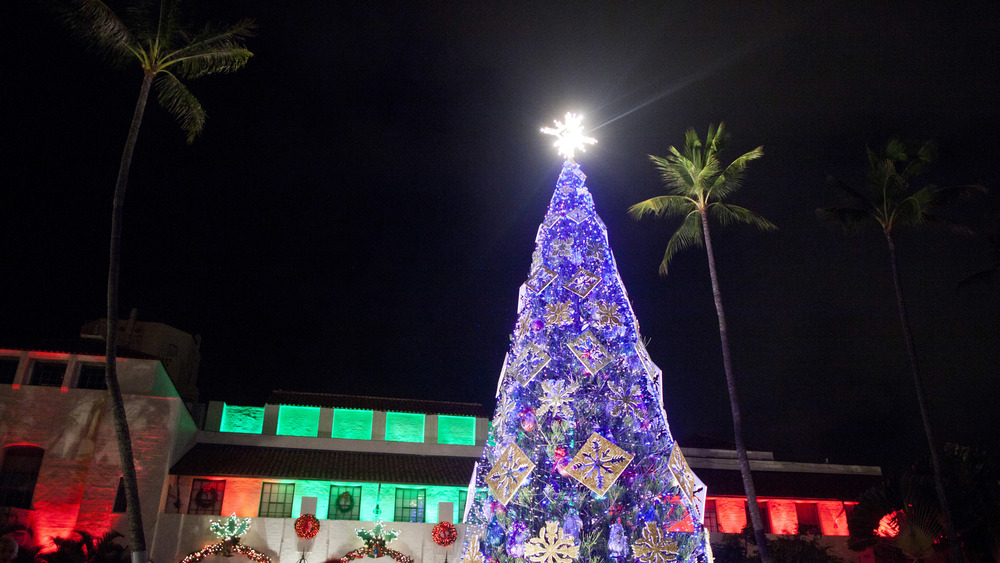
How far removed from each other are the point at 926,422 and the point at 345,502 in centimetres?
2081

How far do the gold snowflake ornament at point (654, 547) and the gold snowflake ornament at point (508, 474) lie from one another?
2190mm

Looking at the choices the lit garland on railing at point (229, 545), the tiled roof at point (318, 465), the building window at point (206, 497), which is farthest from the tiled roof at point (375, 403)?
the lit garland on railing at point (229, 545)

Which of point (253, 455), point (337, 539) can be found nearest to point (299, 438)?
point (253, 455)

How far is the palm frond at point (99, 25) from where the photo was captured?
16359 millimetres

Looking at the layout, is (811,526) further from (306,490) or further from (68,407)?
(68,407)

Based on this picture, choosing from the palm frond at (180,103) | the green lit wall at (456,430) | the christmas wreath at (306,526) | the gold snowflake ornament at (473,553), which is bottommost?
the gold snowflake ornament at (473,553)

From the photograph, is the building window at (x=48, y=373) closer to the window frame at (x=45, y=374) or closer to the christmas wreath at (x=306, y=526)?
the window frame at (x=45, y=374)

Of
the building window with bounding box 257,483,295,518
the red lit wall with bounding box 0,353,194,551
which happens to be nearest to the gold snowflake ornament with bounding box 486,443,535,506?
the building window with bounding box 257,483,295,518

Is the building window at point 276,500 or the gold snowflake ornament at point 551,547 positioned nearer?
the gold snowflake ornament at point 551,547

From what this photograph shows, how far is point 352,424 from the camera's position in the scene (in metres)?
29.9

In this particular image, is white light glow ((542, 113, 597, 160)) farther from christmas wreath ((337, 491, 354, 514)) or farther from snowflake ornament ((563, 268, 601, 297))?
christmas wreath ((337, 491, 354, 514))

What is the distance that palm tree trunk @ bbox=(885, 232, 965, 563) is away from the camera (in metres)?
19.2

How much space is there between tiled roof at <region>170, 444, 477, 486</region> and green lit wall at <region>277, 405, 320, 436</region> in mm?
1521

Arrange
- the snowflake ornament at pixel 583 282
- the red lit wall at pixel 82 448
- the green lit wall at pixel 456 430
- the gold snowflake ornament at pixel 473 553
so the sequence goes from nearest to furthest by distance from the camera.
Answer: the gold snowflake ornament at pixel 473 553, the snowflake ornament at pixel 583 282, the red lit wall at pixel 82 448, the green lit wall at pixel 456 430
